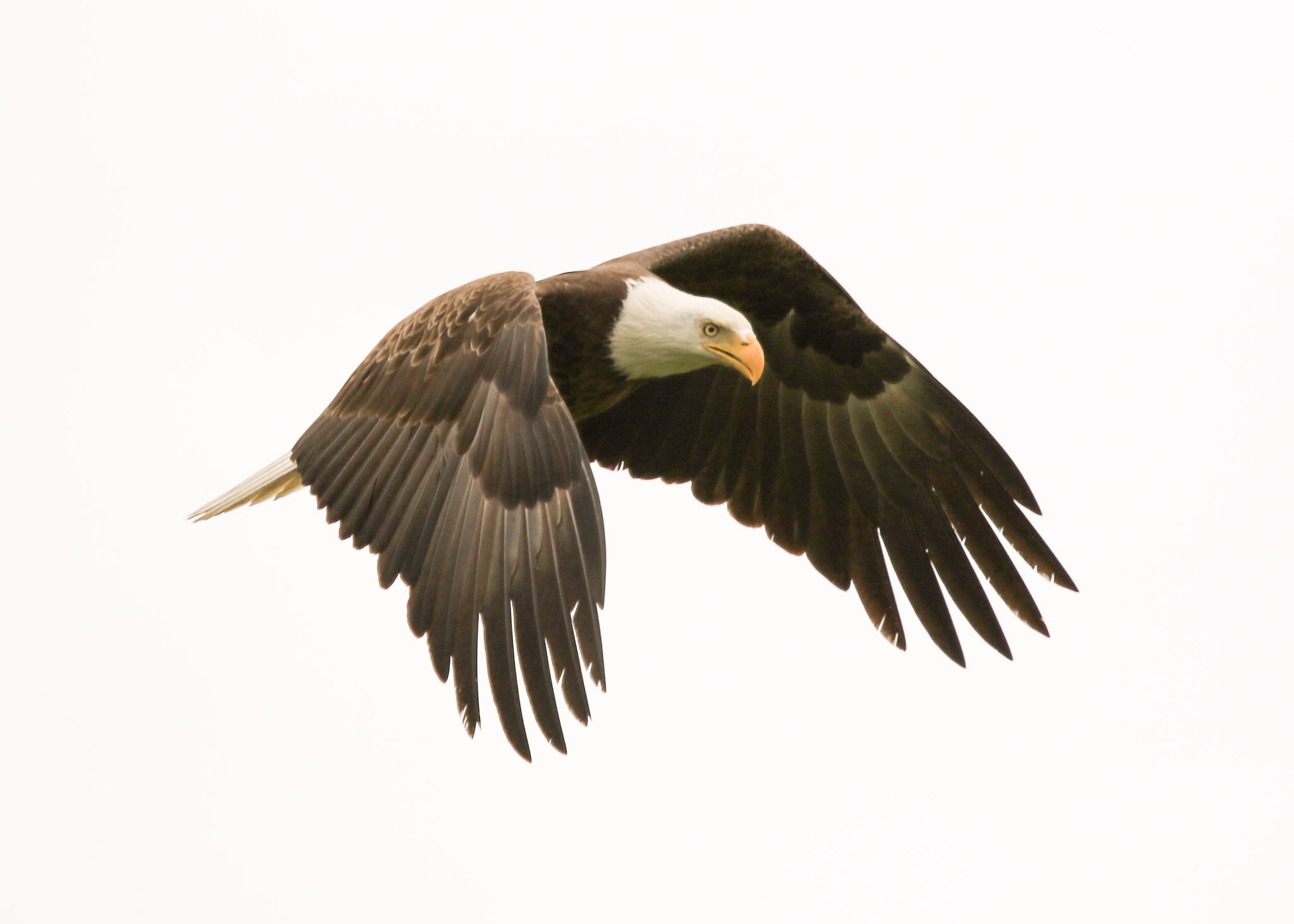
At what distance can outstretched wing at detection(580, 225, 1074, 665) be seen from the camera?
29.4 feet

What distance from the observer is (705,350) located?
8133 mm

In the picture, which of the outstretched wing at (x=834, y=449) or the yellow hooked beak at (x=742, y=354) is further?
the outstretched wing at (x=834, y=449)

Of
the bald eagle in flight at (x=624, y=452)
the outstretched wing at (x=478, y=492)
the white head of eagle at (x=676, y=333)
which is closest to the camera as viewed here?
the outstretched wing at (x=478, y=492)

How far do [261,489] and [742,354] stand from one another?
2617 mm

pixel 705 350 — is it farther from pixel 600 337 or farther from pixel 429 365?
pixel 429 365

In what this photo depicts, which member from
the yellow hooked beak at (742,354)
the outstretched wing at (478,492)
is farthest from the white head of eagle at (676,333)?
the outstretched wing at (478,492)

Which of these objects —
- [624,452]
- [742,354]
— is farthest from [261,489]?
[742,354]

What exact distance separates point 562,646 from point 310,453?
190cm

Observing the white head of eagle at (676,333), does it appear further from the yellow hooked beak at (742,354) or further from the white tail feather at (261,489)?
the white tail feather at (261,489)

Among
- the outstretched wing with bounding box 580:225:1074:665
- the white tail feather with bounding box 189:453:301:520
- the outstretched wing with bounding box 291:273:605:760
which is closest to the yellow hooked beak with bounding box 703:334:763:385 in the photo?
the outstretched wing with bounding box 580:225:1074:665

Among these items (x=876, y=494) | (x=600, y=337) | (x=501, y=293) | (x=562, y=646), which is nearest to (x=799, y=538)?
(x=876, y=494)

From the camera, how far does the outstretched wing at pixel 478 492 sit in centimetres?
615

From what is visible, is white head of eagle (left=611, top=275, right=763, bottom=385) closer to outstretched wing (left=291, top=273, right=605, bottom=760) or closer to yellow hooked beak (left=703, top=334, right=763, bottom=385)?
yellow hooked beak (left=703, top=334, right=763, bottom=385)

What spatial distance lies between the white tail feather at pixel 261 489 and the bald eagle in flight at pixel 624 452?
2 cm
